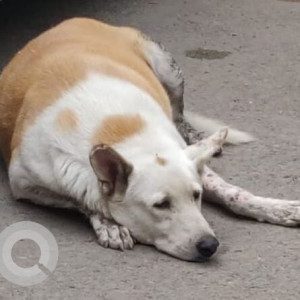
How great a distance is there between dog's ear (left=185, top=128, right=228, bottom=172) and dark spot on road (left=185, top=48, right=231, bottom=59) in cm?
269

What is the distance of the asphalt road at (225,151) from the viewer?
4301mm

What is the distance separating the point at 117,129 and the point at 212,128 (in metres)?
1.31

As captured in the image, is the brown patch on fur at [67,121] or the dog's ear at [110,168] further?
the brown patch on fur at [67,121]

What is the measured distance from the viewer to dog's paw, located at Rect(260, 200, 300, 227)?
479cm

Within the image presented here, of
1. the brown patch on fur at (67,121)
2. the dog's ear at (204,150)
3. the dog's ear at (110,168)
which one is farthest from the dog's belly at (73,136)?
the dog's ear at (204,150)

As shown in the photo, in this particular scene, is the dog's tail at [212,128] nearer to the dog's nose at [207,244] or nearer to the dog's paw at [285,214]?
the dog's paw at [285,214]

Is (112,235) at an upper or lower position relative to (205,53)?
upper

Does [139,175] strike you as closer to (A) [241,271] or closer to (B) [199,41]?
(A) [241,271]

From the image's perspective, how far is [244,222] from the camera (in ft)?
16.0

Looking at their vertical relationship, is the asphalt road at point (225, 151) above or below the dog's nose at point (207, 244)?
below

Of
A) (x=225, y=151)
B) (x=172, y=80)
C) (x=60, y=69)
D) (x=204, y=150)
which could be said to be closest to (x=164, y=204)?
(x=204, y=150)

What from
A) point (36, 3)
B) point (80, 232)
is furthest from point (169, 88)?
point (36, 3)

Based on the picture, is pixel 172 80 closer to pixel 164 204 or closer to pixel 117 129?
pixel 117 129

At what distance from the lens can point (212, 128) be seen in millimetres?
5891
